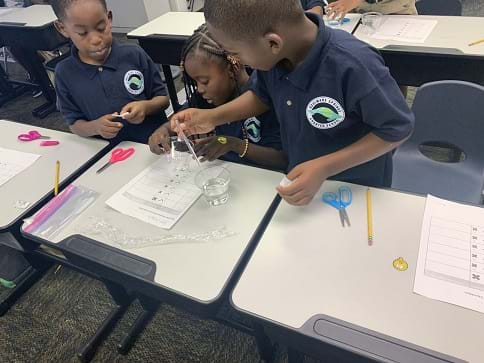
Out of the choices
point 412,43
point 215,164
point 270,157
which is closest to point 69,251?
point 215,164

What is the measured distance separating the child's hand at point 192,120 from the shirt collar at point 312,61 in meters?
0.30

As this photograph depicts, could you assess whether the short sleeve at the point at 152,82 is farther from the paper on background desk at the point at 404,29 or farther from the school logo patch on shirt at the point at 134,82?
the paper on background desk at the point at 404,29

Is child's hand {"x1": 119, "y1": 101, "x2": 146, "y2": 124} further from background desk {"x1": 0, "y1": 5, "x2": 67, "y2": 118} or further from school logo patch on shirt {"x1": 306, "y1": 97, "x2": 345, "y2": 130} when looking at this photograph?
background desk {"x1": 0, "y1": 5, "x2": 67, "y2": 118}

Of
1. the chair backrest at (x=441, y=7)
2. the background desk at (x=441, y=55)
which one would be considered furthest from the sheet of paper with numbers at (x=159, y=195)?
the chair backrest at (x=441, y=7)

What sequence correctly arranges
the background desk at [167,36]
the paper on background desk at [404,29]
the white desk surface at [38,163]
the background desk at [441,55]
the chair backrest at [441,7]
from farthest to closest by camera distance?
1. the background desk at [167,36]
2. the chair backrest at [441,7]
3. the paper on background desk at [404,29]
4. the background desk at [441,55]
5. the white desk surface at [38,163]

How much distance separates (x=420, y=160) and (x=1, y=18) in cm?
330

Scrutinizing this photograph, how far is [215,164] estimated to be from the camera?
1163mm

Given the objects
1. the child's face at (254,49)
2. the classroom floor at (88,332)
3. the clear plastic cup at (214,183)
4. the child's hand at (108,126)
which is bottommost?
the classroom floor at (88,332)

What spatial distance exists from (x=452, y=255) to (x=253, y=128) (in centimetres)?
74

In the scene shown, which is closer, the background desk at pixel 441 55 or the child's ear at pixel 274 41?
the child's ear at pixel 274 41

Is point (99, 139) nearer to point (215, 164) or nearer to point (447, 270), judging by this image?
point (215, 164)

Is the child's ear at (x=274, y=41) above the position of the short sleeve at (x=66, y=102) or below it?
above


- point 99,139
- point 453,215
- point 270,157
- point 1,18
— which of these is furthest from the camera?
point 1,18

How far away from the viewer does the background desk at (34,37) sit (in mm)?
2740
